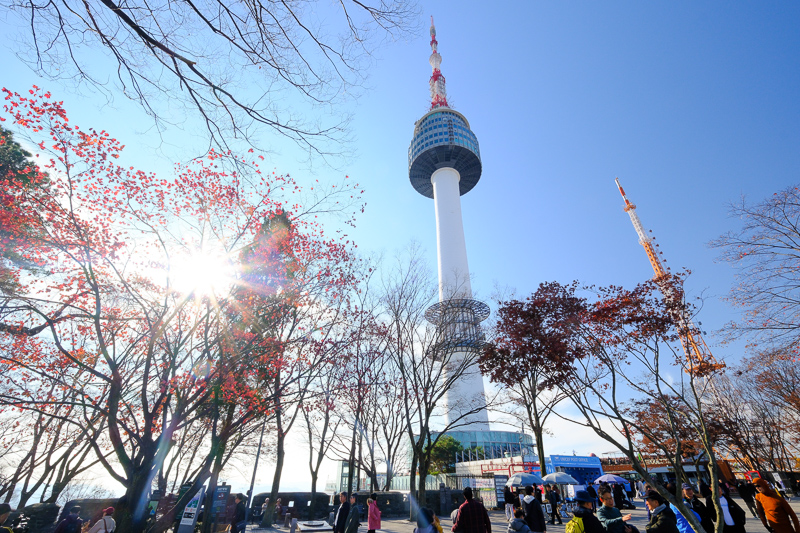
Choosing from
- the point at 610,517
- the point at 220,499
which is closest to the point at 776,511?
the point at 610,517

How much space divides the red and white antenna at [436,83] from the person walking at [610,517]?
71.9 meters

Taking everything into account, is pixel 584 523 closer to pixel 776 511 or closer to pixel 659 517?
pixel 659 517

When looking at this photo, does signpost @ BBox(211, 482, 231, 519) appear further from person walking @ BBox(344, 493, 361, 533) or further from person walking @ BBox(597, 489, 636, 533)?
person walking @ BBox(597, 489, 636, 533)

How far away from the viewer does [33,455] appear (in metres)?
15.0

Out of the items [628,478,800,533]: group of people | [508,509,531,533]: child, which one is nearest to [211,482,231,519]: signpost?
[508,509,531,533]: child

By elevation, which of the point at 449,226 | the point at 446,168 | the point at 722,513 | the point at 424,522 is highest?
the point at 446,168

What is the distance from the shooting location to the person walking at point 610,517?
503 centimetres

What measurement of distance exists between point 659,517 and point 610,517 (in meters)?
0.58

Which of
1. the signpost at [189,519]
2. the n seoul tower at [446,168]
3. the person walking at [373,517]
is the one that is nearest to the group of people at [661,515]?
the person walking at [373,517]

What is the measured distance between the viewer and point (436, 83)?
7262 cm

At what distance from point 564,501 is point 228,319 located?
19.2 m

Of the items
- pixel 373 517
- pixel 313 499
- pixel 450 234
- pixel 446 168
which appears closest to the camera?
pixel 373 517

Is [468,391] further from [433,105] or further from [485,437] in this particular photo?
[433,105]

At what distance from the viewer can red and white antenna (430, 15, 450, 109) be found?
70000 mm
